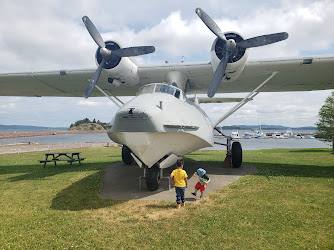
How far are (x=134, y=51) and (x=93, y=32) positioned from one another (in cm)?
187

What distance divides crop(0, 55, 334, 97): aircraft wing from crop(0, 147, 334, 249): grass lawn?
4.91 metres

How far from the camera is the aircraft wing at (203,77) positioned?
905cm

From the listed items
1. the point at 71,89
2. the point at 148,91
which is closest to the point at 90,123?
the point at 71,89

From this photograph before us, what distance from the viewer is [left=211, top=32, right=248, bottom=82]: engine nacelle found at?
824 cm

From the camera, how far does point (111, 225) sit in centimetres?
418

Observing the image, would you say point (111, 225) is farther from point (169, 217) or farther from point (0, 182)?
point (0, 182)

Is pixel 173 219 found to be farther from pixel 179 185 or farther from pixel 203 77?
pixel 203 77

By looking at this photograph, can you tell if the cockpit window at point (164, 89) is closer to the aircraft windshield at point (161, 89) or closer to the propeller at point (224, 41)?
the aircraft windshield at point (161, 89)

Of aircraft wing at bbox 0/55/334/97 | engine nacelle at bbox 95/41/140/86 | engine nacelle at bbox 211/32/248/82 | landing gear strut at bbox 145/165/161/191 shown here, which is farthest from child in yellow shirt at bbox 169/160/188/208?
aircraft wing at bbox 0/55/334/97

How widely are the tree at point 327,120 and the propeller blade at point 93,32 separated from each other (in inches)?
871

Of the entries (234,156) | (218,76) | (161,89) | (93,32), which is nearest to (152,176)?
(161,89)

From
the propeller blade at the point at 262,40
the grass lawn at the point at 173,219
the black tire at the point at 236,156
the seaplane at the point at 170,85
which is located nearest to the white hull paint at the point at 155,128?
the seaplane at the point at 170,85

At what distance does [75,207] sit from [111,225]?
1.46 m

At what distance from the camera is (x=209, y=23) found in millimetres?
8008
